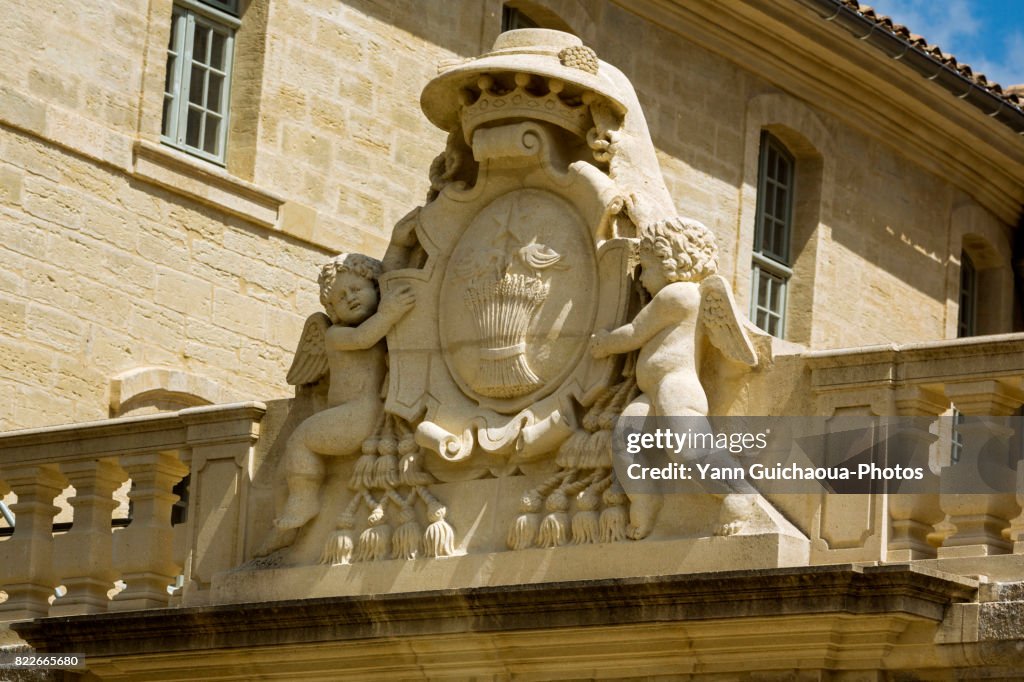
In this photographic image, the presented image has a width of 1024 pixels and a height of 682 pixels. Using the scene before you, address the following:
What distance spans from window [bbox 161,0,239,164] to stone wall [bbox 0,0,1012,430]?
0.11m

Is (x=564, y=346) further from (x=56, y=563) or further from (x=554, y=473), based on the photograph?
(x=56, y=563)

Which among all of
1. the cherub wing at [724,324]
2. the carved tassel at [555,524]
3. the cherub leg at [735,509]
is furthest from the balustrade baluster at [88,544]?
the cherub leg at [735,509]

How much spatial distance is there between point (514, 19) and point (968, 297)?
6260 millimetres

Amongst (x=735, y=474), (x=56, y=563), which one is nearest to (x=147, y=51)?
(x=56, y=563)

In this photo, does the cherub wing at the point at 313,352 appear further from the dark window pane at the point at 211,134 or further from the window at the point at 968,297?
the window at the point at 968,297

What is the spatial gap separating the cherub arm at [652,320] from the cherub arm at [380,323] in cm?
101

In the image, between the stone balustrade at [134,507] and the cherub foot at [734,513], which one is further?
the stone balustrade at [134,507]

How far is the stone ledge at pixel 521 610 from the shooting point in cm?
919

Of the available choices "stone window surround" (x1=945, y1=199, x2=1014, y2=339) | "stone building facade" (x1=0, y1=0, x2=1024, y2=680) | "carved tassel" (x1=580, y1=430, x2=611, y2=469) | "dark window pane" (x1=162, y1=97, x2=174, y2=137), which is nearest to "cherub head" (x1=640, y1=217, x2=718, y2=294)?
"stone building facade" (x1=0, y1=0, x2=1024, y2=680)

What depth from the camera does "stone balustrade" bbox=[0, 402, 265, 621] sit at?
11258mm

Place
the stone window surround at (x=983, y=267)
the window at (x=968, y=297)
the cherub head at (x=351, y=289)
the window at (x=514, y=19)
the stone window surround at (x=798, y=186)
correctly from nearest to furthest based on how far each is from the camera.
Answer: the cherub head at (x=351, y=289), the window at (x=514, y=19), the stone window surround at (x=798, y=186), the stone window surround at (x=983, y=267), the window at (x=968, y=297)

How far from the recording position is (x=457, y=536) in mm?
10477

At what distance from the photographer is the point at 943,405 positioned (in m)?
9.71

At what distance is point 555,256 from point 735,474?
1.24 meters
